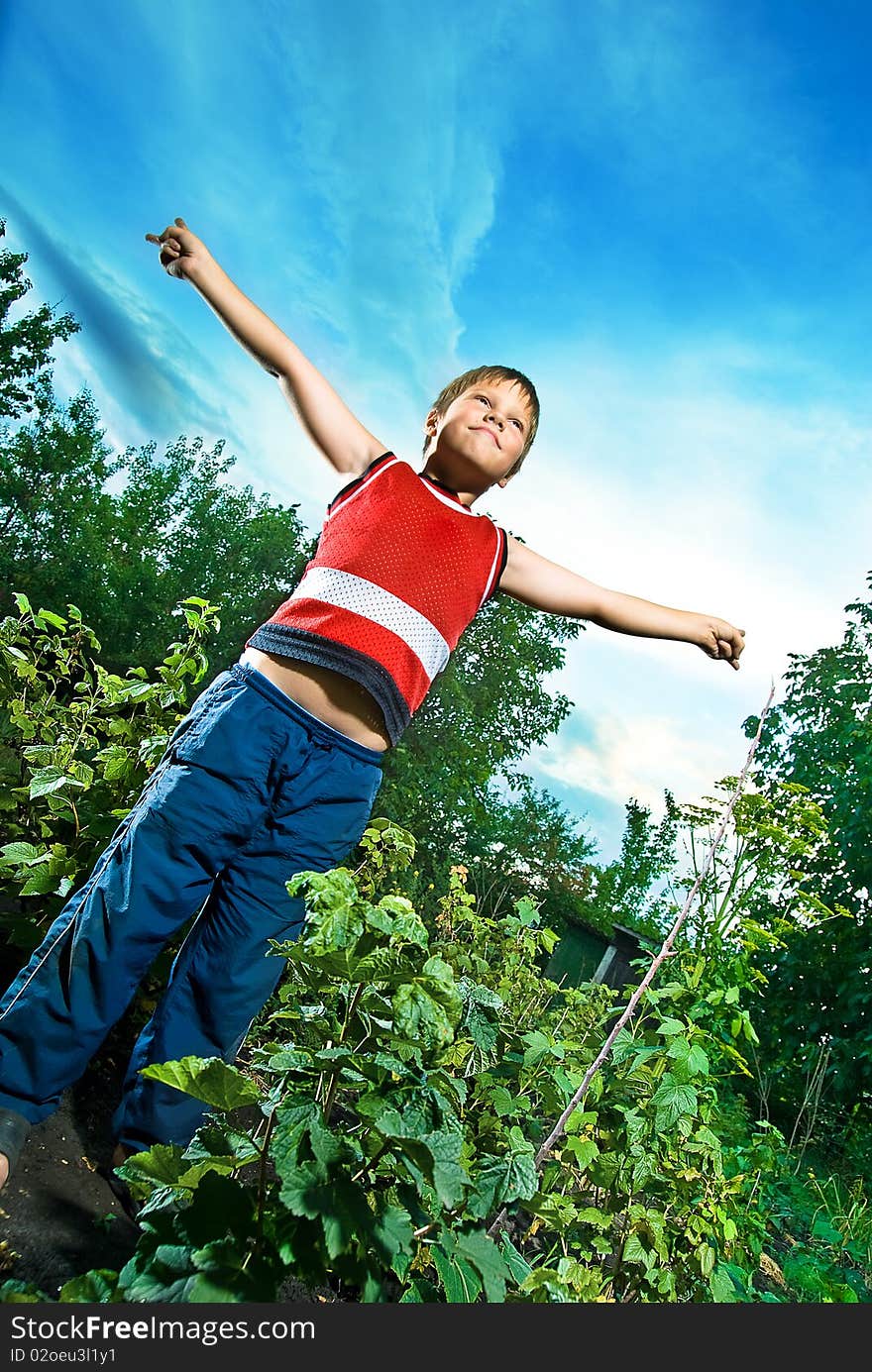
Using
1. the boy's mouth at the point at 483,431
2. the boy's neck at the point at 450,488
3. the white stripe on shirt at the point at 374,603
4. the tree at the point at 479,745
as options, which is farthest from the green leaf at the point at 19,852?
the tree at the point at 479,745

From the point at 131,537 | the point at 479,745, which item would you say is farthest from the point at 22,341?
the point at 479,745

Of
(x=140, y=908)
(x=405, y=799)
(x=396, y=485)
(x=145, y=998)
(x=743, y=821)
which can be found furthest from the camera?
(x=405, y=799)

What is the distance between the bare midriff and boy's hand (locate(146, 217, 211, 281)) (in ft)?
2.36

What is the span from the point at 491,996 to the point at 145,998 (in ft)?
3.81

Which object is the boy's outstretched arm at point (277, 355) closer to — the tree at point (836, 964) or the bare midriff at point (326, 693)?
the bare midriff at point (326, 693)

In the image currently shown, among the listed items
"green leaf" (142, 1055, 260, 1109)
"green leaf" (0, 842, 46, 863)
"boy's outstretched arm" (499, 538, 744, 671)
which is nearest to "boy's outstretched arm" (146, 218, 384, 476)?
"boy's outstretched arm" (499, 538, 744, 671)

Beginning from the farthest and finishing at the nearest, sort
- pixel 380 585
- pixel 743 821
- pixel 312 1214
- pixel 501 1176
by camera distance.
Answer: pixel 743 821 < pixel 380 585 < pixel 501 1176 < pixel 312 1214

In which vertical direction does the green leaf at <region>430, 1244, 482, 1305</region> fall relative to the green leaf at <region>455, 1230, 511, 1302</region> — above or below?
below

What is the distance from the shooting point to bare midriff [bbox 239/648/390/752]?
4.67 feet

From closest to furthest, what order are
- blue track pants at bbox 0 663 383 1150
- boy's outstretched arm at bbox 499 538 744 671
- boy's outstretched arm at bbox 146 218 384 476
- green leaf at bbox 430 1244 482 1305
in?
1. green leaf at bbox 430 1244 482 1305
2. blue track pants at bbox 0 663 383 1150
3. boy's outstretched arm at bbox 146 218 384 476
4. boy's outstretched arm at bbox 499 538 744 671

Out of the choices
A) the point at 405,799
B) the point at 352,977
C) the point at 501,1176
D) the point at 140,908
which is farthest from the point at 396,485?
the point at 405,799

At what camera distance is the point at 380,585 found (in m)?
1.46

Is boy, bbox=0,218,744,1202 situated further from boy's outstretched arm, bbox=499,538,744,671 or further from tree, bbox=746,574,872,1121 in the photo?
tree, bbox=746,574,872,1121

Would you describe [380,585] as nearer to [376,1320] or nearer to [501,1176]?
[501,1176]
